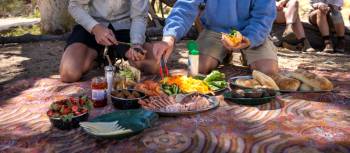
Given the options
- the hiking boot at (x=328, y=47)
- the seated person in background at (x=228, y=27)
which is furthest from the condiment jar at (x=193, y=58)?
the hiking boot at (x=328, y=47)

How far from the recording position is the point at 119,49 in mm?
4590

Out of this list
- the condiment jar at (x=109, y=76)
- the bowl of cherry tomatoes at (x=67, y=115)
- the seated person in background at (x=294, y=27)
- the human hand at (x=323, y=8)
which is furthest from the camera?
the human hand at (x=323, y=8)

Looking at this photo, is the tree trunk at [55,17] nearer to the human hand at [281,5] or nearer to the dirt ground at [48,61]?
the dirt ground at [48,61]

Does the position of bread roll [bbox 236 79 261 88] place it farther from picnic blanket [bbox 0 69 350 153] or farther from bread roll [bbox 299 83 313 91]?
bread roll [bbox 299 83 313 91]

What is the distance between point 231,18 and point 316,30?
14.5ft

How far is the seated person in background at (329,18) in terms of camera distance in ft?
25.7

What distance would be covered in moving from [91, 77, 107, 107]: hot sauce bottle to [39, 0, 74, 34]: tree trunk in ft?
16.2

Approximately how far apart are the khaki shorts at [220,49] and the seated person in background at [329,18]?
11.6 feet

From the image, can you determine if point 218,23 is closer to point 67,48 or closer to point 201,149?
point 67,48

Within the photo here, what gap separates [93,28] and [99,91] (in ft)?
3.54

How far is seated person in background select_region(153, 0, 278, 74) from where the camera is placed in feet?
13.6

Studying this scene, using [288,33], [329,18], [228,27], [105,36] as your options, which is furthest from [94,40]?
[329,18]

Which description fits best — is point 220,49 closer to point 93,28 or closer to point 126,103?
point 93,28

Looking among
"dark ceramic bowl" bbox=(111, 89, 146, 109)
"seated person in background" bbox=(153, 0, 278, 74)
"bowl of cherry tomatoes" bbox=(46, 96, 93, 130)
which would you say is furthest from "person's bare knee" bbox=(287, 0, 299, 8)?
"bowl of cherry tomatoes" bbox=(46, 96, 93, 130)
